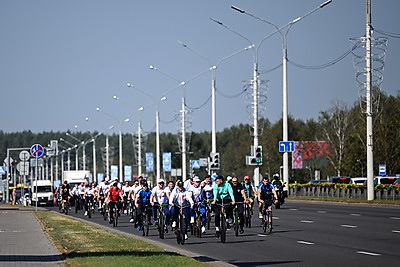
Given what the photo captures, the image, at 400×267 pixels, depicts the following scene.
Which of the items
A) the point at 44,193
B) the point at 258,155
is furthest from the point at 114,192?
the point at 44,193

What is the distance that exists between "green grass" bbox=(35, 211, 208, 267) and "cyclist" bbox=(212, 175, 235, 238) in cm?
275

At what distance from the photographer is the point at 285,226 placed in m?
33.7

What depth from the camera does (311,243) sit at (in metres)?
24.9

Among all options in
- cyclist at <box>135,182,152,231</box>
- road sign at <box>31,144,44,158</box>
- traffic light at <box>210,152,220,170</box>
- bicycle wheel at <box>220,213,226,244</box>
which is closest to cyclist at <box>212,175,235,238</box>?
bicycle wheel at <box>220,213,226,244</box>

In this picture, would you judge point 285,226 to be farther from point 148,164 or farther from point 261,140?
point 261,140

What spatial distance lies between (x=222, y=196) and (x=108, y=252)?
7069 mm

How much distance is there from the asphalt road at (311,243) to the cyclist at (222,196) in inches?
27.3

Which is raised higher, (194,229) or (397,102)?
(397,102)

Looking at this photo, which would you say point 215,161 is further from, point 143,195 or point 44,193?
point 143,195

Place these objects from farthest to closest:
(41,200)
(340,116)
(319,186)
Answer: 1. (340,116)
2. (41,200)
3. (319,186)

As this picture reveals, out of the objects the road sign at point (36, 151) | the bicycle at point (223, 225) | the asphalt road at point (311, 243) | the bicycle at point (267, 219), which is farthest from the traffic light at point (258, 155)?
the bicycle at point (223, 225)

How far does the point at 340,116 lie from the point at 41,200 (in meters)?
46.4

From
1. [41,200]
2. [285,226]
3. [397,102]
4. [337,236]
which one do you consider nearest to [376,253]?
[337,236]

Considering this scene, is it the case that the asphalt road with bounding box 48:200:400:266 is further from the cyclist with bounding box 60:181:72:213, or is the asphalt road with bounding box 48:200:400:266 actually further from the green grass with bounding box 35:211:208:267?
the cyclist with bounding box 60:181:72:213
